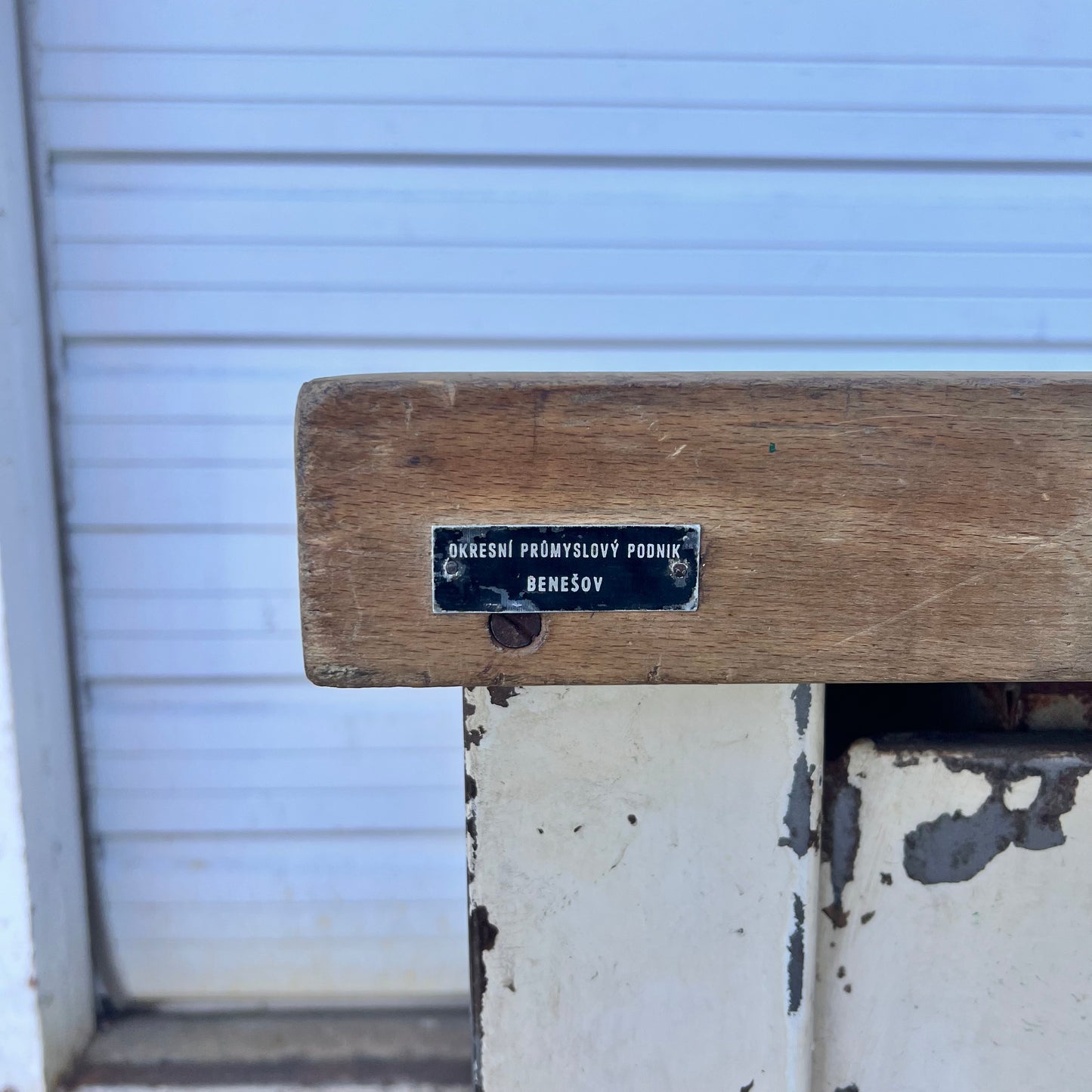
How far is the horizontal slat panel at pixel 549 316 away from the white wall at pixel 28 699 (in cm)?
14

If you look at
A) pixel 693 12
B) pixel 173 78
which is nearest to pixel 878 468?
pixel 693 12

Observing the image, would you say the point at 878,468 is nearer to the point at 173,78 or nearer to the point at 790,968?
the point at 790,968

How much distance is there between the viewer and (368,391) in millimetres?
383

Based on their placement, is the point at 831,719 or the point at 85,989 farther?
the point at 85,989

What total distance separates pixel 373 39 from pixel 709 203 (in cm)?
69

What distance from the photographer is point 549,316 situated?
1517 millimetres

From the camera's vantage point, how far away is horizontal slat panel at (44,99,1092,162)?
4.75ft

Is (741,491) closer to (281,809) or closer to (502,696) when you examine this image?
(502,696)

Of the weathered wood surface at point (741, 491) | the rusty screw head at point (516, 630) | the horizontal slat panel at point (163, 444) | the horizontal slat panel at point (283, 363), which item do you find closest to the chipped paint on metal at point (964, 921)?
the weathered wood surface at point (741, 491)

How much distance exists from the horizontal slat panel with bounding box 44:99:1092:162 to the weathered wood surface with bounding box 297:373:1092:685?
1.27m

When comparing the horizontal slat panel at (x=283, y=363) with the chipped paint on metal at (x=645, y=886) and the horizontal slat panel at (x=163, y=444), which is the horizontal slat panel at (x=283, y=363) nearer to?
the horizontal slat panel at (x=163, y=444)

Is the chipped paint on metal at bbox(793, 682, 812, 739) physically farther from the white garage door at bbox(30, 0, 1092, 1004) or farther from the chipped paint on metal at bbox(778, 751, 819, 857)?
the white garage door at bbox(30, 0, 1092, 1004)

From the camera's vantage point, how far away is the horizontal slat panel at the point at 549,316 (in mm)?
1509

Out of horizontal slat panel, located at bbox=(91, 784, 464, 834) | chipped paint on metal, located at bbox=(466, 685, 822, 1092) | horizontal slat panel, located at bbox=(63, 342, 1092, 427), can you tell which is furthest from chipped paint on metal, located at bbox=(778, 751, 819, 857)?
horizontal slat panel, located at bbox=(91, 784, 464, 834)
